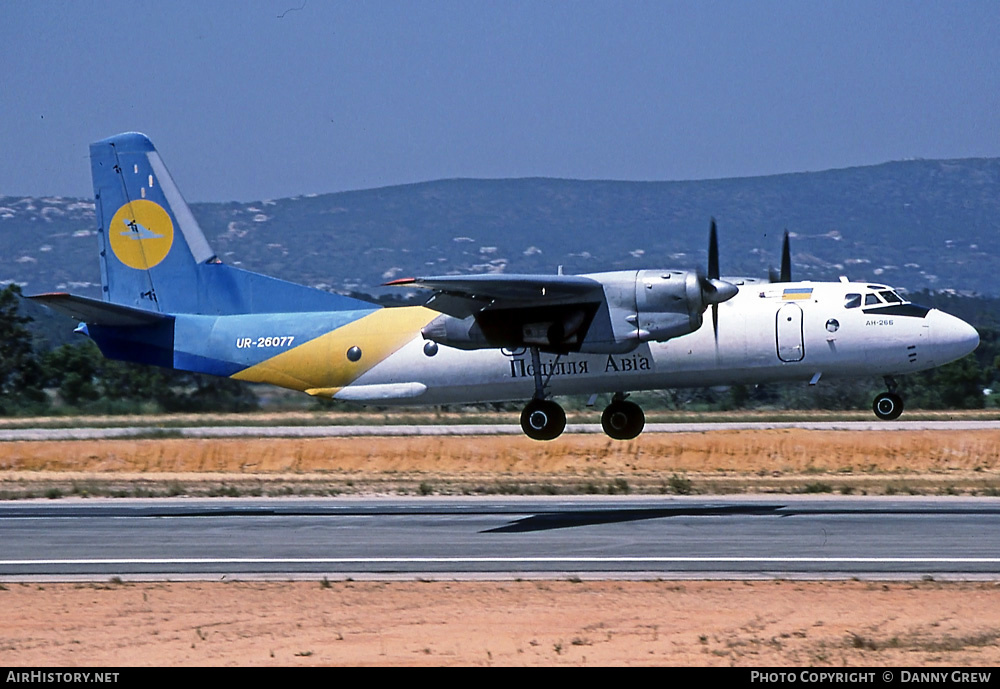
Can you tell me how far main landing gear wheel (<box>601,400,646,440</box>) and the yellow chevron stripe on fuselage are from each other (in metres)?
5.01

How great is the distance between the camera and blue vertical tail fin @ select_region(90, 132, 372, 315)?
110ft

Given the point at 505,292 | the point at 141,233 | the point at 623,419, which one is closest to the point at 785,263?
the point at 623,419

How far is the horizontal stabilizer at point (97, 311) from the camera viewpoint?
2952 cm

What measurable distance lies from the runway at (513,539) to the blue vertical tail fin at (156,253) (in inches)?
216

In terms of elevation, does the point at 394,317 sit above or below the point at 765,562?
above

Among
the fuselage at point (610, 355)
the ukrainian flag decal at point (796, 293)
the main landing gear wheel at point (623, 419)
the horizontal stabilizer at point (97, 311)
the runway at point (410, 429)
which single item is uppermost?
the ukrainian flag decal at point (796, 293)

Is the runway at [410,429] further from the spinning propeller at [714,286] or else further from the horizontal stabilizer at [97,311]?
the spinning propeller at [714,286]

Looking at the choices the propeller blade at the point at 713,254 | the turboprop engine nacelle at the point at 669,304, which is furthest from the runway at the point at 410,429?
the turboprop engine nacelle at the point at 669,304

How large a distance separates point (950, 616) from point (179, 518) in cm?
1905

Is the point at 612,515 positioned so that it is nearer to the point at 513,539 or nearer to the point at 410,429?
the point at 513,539

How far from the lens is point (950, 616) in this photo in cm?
1842

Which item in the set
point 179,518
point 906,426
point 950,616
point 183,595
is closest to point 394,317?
point 179,518

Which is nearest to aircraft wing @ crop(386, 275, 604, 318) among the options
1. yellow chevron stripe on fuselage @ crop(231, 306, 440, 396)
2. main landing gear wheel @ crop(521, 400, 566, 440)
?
yellow chevron stripe on fuselage @ crop(231, 306, 440, 396)
